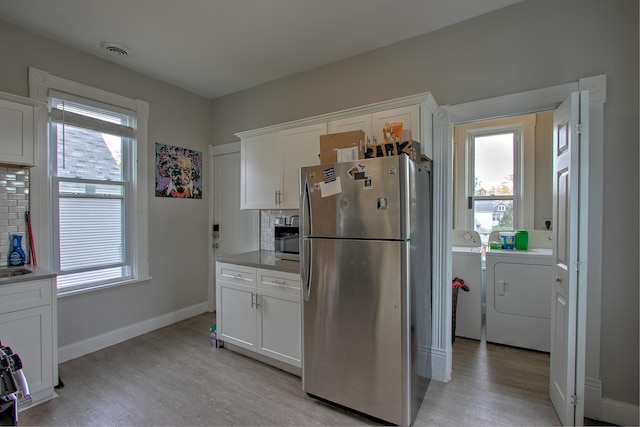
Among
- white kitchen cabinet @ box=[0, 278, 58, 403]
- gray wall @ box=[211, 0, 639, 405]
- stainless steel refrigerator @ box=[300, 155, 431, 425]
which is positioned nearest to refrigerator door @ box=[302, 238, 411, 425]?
stainless steel refrigerator @ box=[300, 155, 431, 425]

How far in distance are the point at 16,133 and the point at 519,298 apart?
15.1 ft

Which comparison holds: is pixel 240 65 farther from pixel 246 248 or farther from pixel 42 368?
pixel 42 368

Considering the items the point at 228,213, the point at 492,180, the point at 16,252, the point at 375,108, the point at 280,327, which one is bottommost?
the point at 280,327

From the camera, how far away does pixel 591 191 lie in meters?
2.01

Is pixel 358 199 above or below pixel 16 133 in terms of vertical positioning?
below

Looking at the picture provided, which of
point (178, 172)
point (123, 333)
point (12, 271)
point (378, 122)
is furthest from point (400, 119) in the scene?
point (123, 333)

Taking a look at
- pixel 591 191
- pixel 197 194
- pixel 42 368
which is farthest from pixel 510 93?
pixel 42 368

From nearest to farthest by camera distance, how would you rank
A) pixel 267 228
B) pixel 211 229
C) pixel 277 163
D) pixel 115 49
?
pixel 115 49 → pixel 277 163 → pixel 267 228 → pixel 211 229

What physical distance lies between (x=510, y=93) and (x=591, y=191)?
0.87 meters

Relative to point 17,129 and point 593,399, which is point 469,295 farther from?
point 17,129

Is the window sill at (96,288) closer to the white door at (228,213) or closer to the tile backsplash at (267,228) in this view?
the white door at (228,213)

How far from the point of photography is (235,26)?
8.16 ft

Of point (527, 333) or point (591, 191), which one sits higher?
point (591, 191)

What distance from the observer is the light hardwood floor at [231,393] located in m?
2.01
